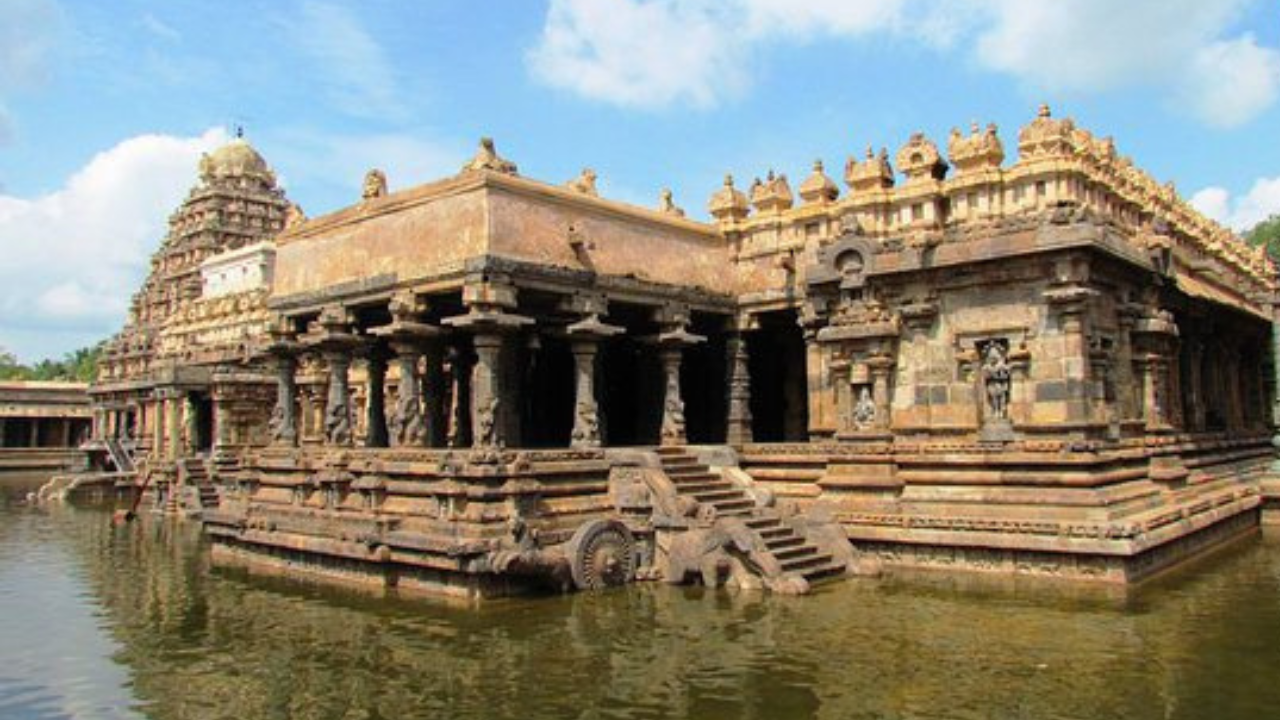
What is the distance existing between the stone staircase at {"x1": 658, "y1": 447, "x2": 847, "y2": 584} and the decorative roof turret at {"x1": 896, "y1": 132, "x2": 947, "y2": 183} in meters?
5.67

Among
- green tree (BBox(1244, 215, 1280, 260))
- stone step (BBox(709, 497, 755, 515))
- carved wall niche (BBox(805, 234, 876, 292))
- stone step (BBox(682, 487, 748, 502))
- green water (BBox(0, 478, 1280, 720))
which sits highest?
green tree (BBox(1244, 215, 1280, 260))

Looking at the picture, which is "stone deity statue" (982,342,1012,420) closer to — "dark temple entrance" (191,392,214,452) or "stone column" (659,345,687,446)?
"stone column" (659,345,687,446)

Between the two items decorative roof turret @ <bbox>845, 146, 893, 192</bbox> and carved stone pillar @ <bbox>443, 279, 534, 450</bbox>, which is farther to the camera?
decorative roof turret @ <bbox>845, 146, 893, 192</bbox>

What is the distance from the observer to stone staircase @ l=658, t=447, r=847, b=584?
42.0 feet

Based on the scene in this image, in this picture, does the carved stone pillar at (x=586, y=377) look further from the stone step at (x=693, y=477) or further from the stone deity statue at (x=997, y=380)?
the stone deity statue at (x=997, y=380)

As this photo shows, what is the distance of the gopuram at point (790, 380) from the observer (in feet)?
41.7

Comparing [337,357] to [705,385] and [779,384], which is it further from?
[779,384]

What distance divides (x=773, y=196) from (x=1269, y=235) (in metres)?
55.4

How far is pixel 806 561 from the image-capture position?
12.9m

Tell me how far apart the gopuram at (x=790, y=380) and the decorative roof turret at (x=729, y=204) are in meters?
0.06

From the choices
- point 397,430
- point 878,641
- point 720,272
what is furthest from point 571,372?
point 878,641

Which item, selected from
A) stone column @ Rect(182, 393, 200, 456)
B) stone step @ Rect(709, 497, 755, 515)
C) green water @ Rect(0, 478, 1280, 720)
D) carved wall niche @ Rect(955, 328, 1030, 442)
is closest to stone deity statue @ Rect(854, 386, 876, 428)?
carved wall niche @ Rect(955, 328, 1030, 442)

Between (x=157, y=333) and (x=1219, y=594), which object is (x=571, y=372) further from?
(x=157, y=333)

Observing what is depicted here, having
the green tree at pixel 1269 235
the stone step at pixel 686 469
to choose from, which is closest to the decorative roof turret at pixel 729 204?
the stone step at pixel 686 469
